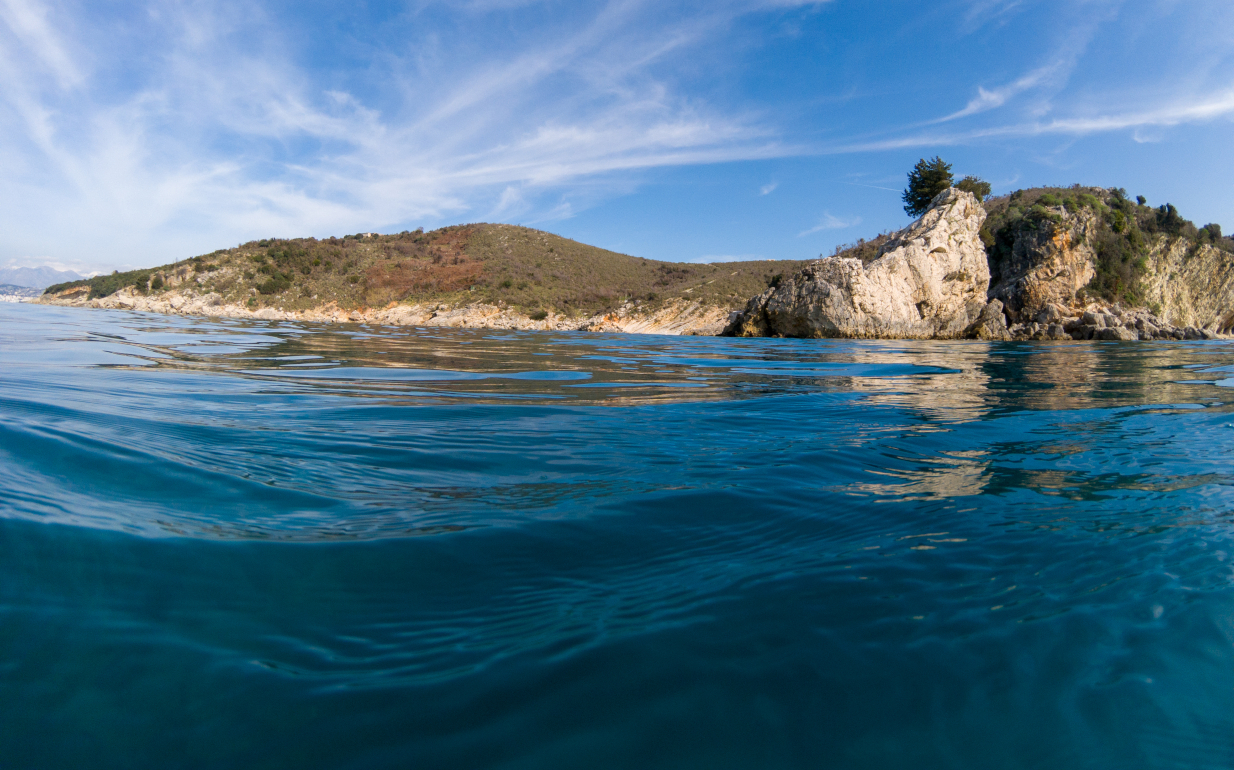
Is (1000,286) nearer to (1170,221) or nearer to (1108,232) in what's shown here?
(1108,232)

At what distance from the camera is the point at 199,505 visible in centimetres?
194

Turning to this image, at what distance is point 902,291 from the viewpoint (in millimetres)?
26609

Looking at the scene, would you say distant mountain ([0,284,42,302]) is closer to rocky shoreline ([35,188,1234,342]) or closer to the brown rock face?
rocky shoreline ([35,188,1234,342])

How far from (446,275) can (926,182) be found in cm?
4246

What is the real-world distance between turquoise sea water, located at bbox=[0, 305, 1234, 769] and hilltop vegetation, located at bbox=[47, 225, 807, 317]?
131 ft

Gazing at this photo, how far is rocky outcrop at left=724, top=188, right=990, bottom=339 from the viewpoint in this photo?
25.5 m

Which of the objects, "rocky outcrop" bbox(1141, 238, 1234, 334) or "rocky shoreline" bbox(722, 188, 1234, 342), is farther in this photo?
"rocky outcrop" bbox(1141, 238, 1234, 334)

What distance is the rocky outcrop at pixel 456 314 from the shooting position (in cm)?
4019

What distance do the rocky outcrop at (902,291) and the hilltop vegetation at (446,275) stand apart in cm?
1431

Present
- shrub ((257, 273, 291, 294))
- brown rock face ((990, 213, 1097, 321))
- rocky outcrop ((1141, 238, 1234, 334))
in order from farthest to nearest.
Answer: shrub ((257, 273, 291, 294)) → rocky outcrop ((1141, 238, 1234, 334)) → brown rock face ((990, 213, 1097, 321))

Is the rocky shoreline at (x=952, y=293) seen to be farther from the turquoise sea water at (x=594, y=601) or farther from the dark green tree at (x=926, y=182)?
the turquoise sea water at (x=594, y=601)

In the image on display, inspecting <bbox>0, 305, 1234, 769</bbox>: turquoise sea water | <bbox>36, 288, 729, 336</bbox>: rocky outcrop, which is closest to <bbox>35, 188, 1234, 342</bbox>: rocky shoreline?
<bbox>36, 288, 729, 336</bbox>: rocky outcrop

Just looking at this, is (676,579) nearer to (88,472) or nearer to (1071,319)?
(88,472)

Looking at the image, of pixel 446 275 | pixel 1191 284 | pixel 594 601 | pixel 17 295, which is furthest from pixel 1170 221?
pixel 17 295
